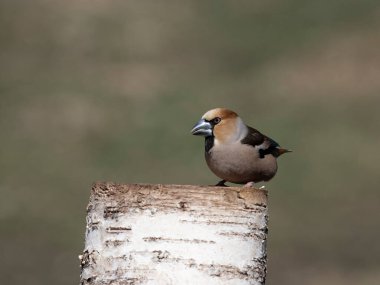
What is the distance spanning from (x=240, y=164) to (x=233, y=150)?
0.34 feet

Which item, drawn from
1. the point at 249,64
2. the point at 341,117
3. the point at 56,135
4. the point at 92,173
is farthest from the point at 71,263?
the point at 249,64

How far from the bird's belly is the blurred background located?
6763 millimetres

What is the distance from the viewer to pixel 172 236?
582cm

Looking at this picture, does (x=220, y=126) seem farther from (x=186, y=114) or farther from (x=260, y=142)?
(x=186, y=114)

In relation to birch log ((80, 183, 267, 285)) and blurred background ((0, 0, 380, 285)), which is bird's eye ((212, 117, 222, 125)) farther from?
blurred background ((0, 0, 380, 285))

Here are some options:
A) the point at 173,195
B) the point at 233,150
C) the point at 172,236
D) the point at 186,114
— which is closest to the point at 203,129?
the point at 233,150

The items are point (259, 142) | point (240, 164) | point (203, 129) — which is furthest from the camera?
point (259, 142)

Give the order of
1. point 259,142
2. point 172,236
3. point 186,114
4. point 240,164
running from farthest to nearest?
point 186,114
point 259,142
point 240,164
point 172,236

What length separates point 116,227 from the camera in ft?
19.5

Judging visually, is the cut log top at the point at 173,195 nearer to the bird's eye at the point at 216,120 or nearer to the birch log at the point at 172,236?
the birch log at the point at 172,236

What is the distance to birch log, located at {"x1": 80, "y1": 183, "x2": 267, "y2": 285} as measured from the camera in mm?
5820

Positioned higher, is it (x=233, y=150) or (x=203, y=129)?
(x=203, y=129)

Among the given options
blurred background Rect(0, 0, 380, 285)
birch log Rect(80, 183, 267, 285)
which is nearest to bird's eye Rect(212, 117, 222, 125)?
birch log Rect(80, 183, 267, 285)

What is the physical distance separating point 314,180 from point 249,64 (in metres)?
5.15
